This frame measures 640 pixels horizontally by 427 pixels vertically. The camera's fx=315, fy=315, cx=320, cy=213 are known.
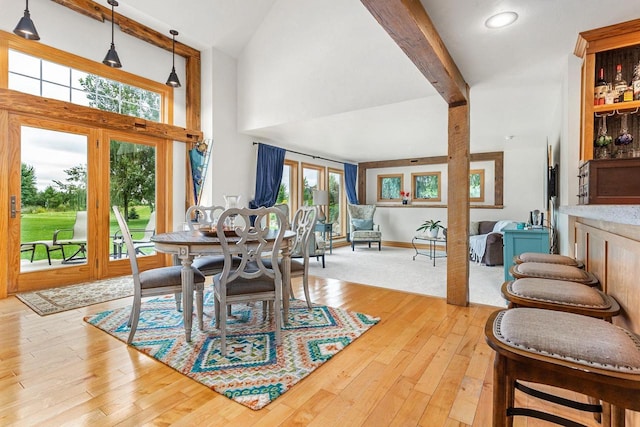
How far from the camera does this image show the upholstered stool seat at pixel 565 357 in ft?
2.62

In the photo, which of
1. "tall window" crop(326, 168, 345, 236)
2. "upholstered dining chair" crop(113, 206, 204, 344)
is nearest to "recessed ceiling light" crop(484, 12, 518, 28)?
"upholstered dining chair" crop(113, 206, 204, 344)

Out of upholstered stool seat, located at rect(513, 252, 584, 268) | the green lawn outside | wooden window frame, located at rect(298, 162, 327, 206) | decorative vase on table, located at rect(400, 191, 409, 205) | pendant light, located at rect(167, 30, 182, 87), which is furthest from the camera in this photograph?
decorative vase on table, located at rect(400, 191, 409, 205)

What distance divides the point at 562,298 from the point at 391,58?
3095 mm

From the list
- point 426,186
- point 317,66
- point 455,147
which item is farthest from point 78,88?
point 426,186

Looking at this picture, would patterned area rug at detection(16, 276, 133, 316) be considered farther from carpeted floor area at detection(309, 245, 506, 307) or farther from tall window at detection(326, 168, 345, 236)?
tall window at detection(326, 168, 345, 236)

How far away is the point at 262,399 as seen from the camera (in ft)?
5.39

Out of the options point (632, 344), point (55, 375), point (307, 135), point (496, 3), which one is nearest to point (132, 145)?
point (307, 135)

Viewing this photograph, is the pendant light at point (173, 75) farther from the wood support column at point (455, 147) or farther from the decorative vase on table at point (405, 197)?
the decorative vase on table at point (405, 197)

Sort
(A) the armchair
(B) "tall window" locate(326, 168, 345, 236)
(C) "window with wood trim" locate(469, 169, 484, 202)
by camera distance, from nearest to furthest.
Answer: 1. (C) "window with wood trim" locate(469, 169, 484, 202)
2. (A) the armchair
3. (B) "tall window" locate(326, 168, 345, 236)

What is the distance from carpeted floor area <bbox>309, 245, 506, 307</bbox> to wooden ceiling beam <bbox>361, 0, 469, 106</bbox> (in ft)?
7.38

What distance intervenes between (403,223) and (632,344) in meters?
7.19

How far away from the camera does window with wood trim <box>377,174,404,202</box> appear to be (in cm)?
815

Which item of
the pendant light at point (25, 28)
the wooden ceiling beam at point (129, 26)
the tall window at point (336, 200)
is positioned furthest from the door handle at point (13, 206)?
the tall window at point (336, 200)

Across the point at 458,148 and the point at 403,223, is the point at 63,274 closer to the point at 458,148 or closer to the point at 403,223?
the point at 458,148
